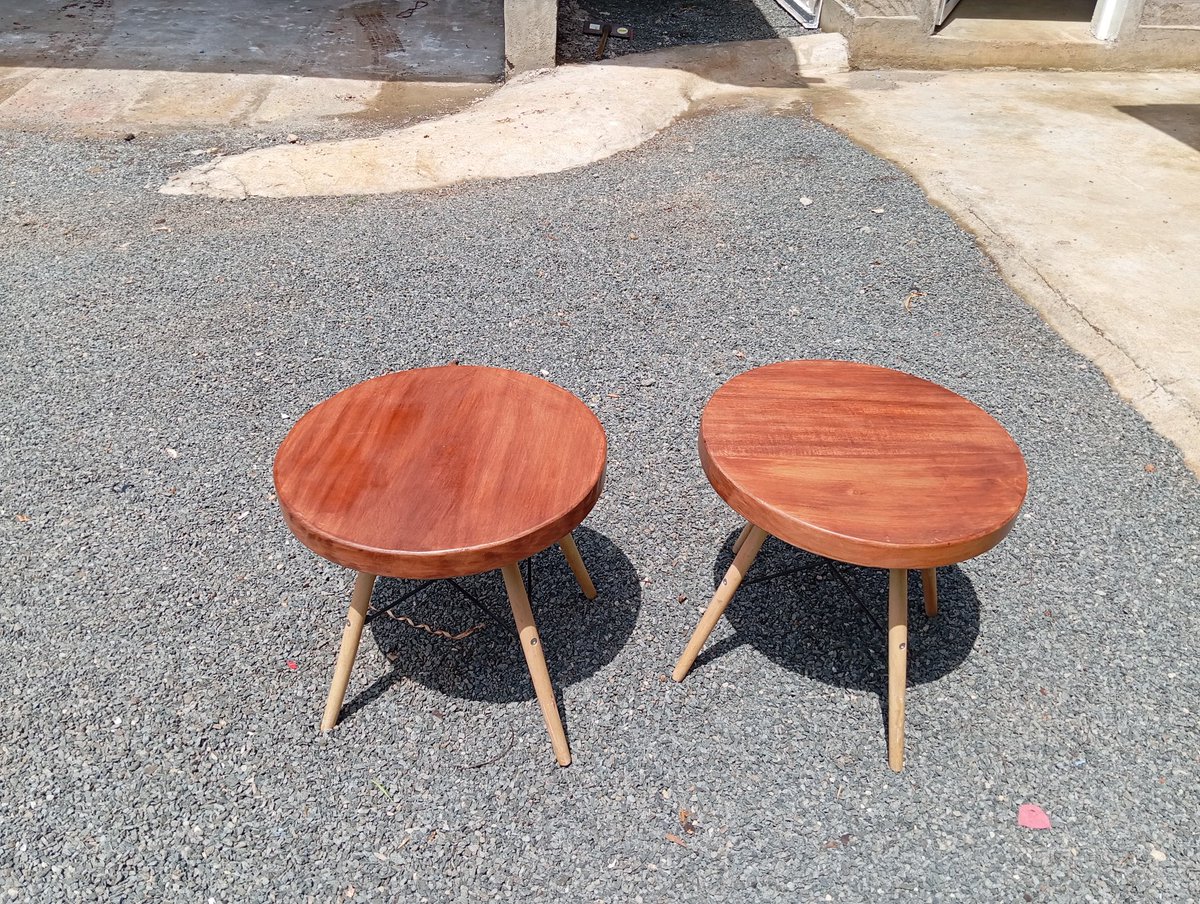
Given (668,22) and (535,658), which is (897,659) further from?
(668,22)

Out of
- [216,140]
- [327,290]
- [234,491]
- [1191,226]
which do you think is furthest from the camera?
[216,140]

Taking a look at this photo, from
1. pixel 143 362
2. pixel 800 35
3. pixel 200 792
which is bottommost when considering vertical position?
pixel 200 792

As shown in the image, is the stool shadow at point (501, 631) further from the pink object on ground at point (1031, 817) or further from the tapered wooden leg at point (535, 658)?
the pink object on ground at point (1031, 817)

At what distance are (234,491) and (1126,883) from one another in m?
3.06

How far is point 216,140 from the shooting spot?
252 inches

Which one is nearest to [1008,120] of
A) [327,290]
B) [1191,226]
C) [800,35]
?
[1191,226]

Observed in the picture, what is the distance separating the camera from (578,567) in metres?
2.81

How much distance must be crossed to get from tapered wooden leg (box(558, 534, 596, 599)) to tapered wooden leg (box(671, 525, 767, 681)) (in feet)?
1.34

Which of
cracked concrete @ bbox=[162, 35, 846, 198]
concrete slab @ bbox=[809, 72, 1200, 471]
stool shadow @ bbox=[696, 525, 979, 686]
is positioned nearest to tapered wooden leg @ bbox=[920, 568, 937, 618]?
stool shadow @ bbox=[696, 525, 979, 686]

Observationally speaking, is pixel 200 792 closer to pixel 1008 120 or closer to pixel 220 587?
pixel 220 587

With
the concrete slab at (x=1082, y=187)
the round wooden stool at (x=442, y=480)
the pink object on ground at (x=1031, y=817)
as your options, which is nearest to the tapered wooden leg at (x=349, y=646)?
the round wooden stool at (x=442, y=480)

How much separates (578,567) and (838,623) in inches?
34.2

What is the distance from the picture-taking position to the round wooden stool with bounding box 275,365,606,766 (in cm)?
204

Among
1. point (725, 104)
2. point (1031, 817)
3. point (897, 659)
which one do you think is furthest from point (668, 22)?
point (1031, 817)
